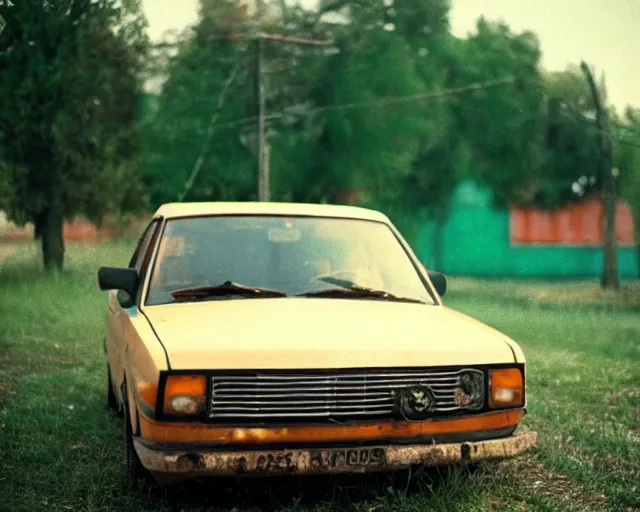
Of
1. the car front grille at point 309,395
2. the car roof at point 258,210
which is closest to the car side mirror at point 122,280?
the car roof at point 258,210

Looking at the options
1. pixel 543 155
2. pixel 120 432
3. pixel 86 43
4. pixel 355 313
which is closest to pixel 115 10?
pixel 86 43

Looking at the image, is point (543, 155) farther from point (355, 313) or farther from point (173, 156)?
point (355, 313)

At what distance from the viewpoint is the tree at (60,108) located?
83.0 ft

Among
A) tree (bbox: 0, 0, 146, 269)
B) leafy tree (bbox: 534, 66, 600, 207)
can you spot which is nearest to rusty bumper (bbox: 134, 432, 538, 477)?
tree (bbox: 0, 0, 146, 269)

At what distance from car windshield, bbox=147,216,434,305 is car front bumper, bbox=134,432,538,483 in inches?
48.5

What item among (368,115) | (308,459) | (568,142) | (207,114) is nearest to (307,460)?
(308,459)

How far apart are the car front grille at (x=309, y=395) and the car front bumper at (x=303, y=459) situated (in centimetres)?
15

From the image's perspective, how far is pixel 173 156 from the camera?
95.0 feet

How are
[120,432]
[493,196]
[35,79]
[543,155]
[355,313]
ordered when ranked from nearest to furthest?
1. [355,313]
2. [120,432]
3. [35,79]
4. [543,155]
5. [493,196]

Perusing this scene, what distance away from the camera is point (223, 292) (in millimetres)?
5488

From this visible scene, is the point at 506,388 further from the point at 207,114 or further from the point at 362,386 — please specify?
the point at 207,114

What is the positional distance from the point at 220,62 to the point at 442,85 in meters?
7.66

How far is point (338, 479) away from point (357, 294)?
1.02m

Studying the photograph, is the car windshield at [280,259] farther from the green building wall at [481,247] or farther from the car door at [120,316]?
the green building wall at [481,247]
